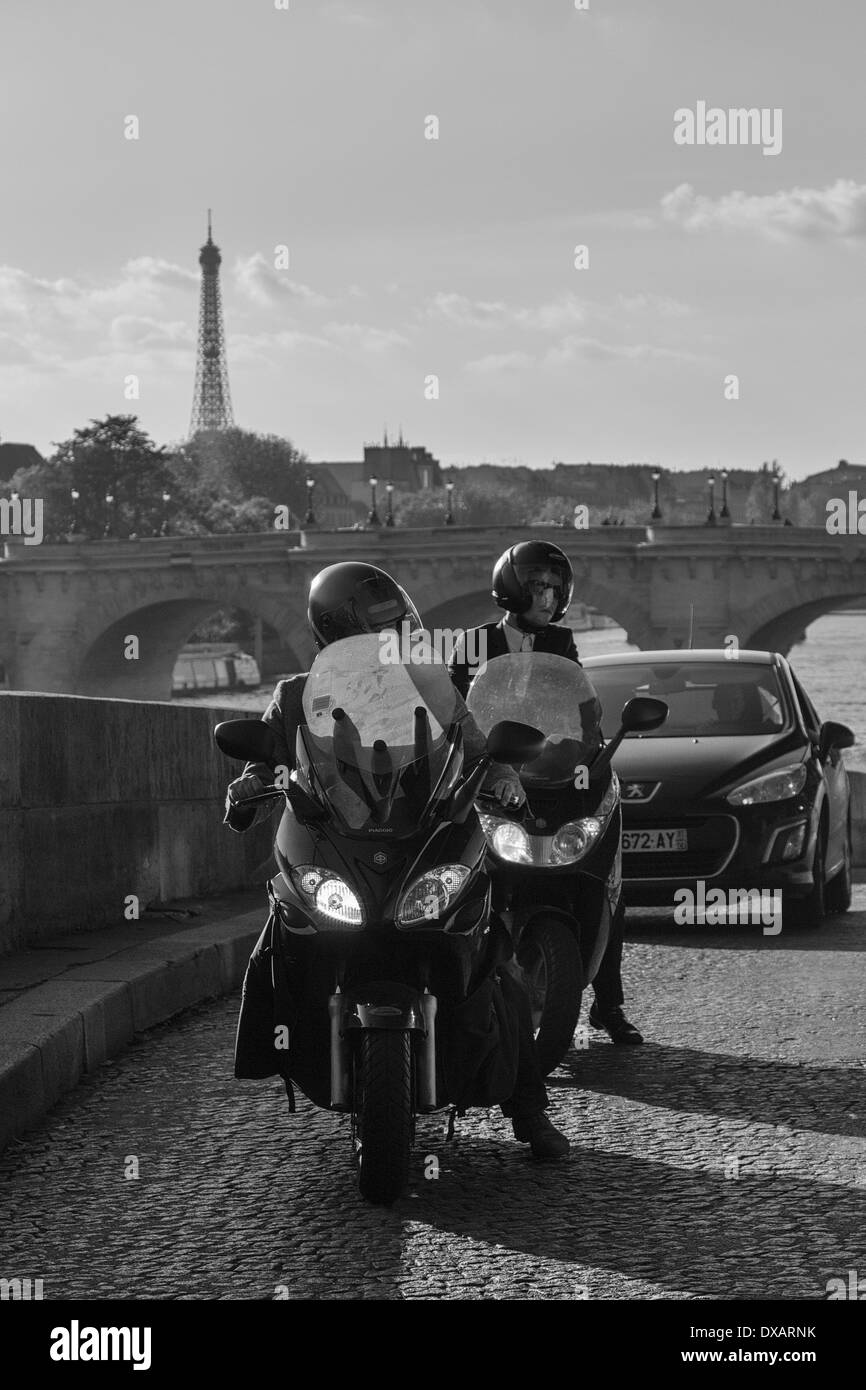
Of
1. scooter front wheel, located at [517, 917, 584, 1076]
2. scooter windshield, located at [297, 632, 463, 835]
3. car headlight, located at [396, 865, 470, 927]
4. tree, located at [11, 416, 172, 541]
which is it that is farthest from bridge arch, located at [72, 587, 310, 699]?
car headlight, located at [396, 865, 470, 927]

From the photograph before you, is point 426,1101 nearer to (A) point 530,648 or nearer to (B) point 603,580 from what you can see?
(A) point 530,648

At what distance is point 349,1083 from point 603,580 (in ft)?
205

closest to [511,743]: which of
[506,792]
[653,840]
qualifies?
[506,792]

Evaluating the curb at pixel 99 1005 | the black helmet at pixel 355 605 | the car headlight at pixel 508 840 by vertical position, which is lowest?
the curb at pixel 99 1005

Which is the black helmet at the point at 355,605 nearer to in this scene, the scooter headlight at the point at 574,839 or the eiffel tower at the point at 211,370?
the scooter headlight at the point at 574,839

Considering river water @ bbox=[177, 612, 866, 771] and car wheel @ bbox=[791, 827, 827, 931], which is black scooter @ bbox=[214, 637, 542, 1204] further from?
river water @ bbox=[177, 612, 866, 771]

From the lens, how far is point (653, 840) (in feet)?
31.0

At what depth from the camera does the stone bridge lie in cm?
6400

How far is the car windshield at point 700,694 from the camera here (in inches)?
408

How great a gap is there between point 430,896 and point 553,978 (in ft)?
4.57

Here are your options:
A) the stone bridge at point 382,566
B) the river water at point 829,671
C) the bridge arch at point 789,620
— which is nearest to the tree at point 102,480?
the river water at point 829,671

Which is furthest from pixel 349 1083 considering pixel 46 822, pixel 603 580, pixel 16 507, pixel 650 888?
pixel 16 507

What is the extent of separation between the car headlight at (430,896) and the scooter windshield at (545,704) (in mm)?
1297

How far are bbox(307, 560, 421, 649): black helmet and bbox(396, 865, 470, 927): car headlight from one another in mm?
565
